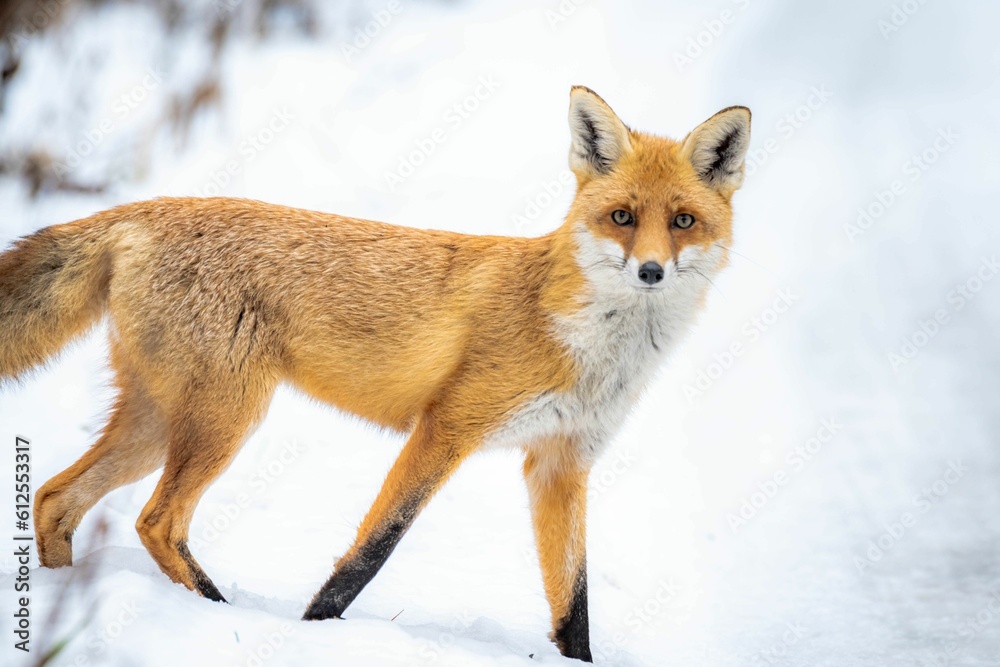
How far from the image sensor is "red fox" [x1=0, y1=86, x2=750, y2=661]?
2879mm

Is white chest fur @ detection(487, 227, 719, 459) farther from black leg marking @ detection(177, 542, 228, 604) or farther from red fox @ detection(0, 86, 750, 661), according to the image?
black leg marking @ detection(177, 542, 228, 604)

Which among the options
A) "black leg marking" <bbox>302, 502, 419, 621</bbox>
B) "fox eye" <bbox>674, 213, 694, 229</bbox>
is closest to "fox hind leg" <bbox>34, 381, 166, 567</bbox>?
"black leg marking" <bbox>302, 502, 419, 621</bbox>

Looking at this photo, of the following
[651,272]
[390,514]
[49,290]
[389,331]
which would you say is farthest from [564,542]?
[49,290]

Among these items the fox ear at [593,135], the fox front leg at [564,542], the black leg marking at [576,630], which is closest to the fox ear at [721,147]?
the fox ear at [593,135]

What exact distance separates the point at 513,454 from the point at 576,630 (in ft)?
5.65

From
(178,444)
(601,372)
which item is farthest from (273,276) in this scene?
(601,372)

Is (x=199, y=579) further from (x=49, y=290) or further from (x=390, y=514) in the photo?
(x=49, y=290)

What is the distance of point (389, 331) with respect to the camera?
309 cm

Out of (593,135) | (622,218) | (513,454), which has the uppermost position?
(593,135)

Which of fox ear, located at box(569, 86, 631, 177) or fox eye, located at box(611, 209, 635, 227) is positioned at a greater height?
fox ear, located at box(569, 86, 631, 177)

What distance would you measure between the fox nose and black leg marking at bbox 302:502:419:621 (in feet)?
3.40

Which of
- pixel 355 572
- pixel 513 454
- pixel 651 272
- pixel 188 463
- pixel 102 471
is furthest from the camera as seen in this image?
pixel 513 454

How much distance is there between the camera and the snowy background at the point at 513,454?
253cm

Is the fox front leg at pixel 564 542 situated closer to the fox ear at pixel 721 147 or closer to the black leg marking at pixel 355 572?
the black leg marking at pixel 355 572
